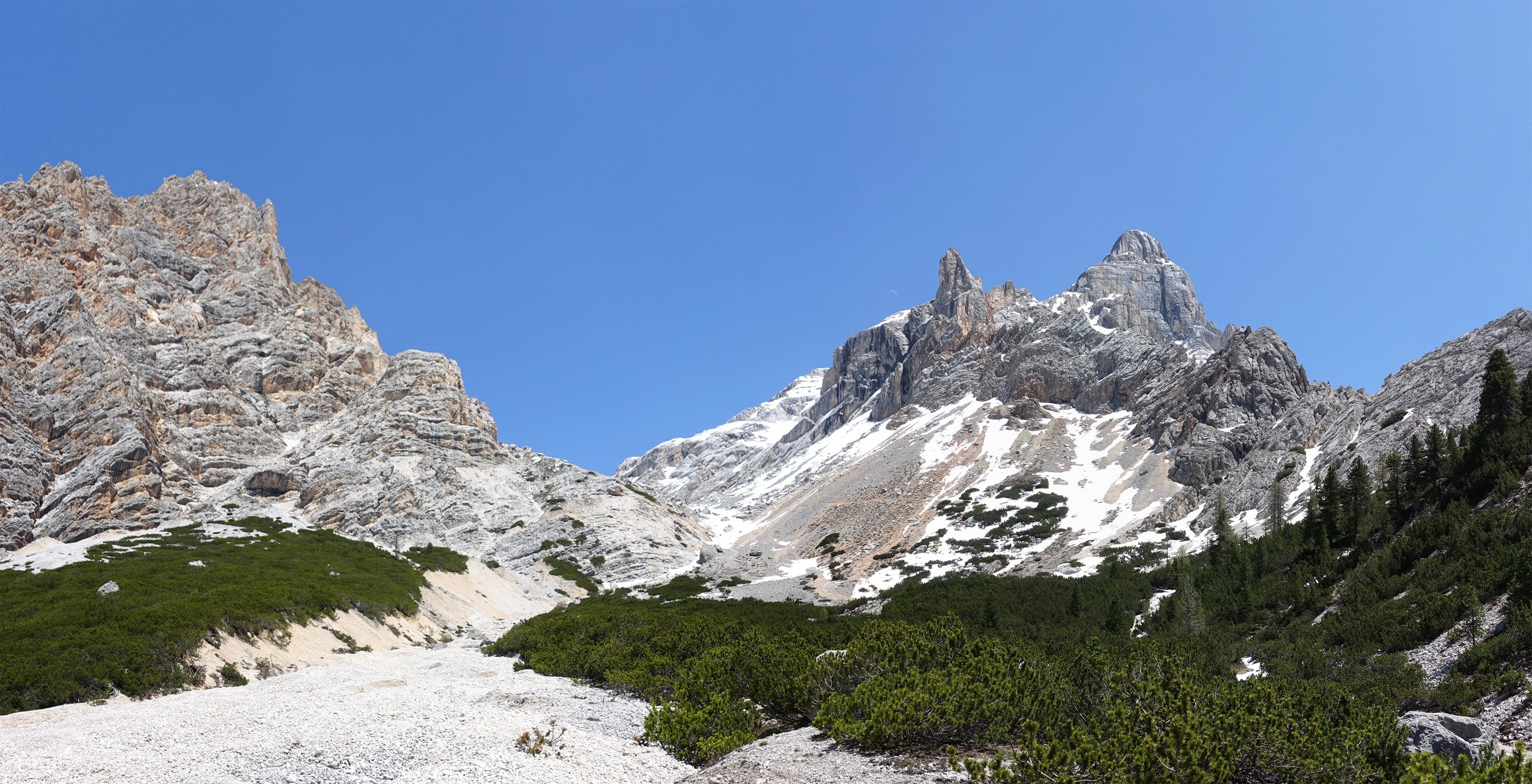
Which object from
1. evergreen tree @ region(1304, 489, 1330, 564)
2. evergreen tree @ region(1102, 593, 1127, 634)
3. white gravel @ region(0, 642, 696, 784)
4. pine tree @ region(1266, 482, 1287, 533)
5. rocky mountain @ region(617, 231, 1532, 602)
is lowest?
white gravel @ region(0, 642, 696, 784)

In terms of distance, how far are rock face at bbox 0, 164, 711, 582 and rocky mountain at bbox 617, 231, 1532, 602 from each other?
963 inches

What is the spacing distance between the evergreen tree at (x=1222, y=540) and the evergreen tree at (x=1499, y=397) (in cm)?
1695

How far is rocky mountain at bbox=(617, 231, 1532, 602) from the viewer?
73500mm

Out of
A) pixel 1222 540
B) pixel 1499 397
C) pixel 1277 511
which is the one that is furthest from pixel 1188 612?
pixel 1277 511

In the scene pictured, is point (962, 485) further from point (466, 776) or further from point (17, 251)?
point (17, 251)

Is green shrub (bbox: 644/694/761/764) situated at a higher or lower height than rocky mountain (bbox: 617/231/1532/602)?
lower

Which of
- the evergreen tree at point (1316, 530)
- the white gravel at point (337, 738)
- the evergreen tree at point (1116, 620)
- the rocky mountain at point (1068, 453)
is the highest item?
the rocky mountain at point (1068, 453)

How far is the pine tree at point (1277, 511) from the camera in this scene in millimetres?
58750

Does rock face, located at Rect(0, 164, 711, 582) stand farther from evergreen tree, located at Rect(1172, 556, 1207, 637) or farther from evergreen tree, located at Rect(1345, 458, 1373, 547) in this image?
evergreen tree, located at Rect(1345, 458, 1373, 547)

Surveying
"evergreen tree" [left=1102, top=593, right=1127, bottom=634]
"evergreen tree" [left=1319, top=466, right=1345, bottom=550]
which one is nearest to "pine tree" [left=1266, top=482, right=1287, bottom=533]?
"evergreen tree" [left=1319, top=466, right=1345, bottom=550]

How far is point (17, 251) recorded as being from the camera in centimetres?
9912

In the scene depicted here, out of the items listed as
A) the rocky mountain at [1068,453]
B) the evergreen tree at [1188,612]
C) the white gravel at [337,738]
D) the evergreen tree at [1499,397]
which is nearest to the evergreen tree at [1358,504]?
the evergreen tree at [1499,397]

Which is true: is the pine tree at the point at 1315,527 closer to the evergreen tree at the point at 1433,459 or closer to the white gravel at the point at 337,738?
the evergreen tree at the point at 1433,459

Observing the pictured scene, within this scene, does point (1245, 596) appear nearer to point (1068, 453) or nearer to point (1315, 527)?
point (1315, 527)
